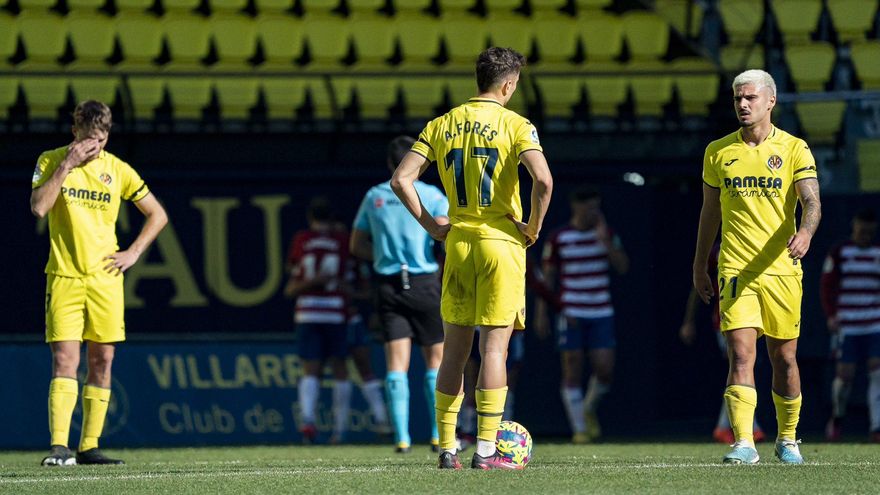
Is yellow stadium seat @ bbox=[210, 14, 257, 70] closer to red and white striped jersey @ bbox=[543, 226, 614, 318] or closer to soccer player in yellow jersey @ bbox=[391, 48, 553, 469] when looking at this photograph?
red and white striped jersey @ bbox=[543, 226, 614, 318]

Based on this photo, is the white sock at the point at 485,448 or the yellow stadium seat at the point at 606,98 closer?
the white sock at the point at 485,448

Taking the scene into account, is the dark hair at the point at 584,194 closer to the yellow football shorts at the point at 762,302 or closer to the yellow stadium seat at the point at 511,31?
the yellow stadium seat at the point at 511,31

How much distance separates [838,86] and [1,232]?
333 inches

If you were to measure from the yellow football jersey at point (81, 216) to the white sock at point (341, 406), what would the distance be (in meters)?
4.19

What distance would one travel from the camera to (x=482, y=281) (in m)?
6.89

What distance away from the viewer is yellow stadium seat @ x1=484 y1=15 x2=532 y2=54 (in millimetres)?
15352

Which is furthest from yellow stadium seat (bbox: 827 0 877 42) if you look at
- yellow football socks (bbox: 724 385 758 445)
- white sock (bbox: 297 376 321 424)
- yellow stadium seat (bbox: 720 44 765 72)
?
→ yellow football socks (bbox: 724 385 758 445)

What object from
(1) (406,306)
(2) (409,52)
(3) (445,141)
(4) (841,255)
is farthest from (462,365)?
(2) (409,52)

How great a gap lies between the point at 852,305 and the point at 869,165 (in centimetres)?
144

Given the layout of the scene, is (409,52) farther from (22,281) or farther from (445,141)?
(445,141)

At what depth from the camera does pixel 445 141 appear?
6.95 metres

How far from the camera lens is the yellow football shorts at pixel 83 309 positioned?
8.46 meters

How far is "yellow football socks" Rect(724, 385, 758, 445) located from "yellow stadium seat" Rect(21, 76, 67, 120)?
8.54m

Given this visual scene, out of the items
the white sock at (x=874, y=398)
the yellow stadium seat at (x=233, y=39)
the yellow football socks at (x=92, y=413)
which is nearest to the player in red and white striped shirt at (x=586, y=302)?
the white sock at (x=874, y=398)
